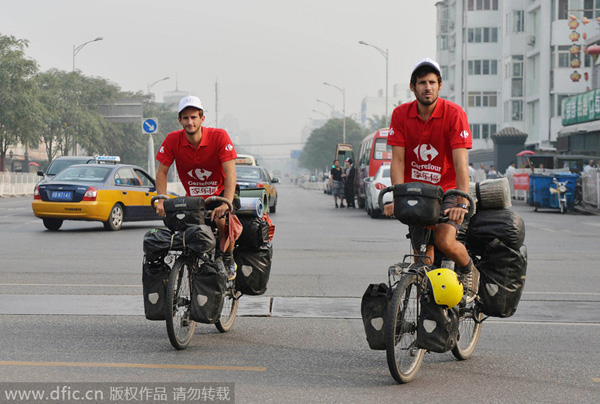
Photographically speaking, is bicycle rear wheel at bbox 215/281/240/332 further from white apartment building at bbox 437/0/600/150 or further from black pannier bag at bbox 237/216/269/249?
white apartment building at bbox 437/0/600/150

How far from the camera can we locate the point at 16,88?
184ft

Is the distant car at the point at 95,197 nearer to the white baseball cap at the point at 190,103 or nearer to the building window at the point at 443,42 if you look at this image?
the white baseball cap at the point at 190,103

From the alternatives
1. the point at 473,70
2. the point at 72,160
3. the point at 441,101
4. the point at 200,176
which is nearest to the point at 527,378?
the point at 441,101

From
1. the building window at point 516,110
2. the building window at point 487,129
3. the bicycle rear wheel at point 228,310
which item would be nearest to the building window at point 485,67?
the building window at point 487,129

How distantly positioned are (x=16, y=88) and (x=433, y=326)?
53744mm

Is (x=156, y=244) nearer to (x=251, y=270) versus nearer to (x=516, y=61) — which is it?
(x=251, y=270)

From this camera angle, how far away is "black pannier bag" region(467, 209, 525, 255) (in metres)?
6.39

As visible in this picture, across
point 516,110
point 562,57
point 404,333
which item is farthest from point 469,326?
point 516,110

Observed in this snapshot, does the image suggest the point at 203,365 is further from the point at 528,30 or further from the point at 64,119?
the point at 64,119

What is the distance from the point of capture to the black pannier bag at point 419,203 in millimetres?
5785

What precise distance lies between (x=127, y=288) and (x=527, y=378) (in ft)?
17.8

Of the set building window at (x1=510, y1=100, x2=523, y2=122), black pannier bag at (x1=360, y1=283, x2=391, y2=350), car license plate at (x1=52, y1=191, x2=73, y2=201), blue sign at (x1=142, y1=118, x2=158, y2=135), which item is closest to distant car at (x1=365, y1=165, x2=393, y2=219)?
blue sign at (x1=142, y1=118, x2=158, y2=135)

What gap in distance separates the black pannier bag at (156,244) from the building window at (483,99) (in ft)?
256

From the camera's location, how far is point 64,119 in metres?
71.0
